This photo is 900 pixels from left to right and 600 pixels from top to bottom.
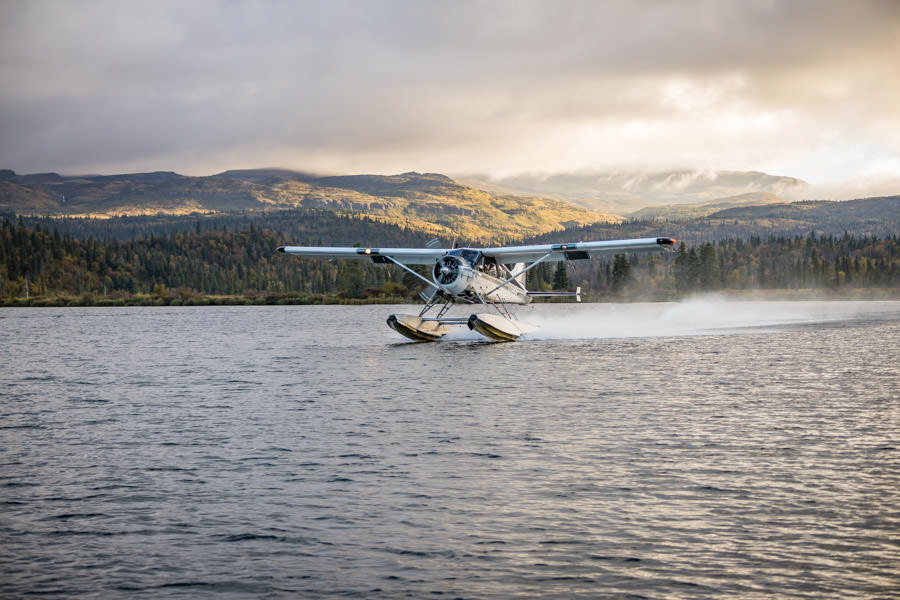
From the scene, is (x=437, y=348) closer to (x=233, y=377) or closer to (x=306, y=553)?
(x=233, y=377)

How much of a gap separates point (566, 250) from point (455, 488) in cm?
2658

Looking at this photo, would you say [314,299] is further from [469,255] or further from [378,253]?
[469,255]

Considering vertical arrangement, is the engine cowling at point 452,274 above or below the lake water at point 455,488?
above

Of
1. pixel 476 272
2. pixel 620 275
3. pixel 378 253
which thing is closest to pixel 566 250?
pixel 476 272

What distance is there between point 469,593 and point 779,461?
695cm

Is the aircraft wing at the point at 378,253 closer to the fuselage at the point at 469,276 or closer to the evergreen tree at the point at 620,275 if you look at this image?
the fuselage at the point at 469,276

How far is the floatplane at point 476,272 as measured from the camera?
107 ft

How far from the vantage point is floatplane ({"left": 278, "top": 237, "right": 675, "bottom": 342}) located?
32594 mm

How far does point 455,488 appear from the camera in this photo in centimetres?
1013

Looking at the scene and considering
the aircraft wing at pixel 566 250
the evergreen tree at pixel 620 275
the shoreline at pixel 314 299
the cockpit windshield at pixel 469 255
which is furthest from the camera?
the shoreline at pixel 314 299

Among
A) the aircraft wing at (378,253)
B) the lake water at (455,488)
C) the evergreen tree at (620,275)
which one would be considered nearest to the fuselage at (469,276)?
the aircraft wing at (378,253)

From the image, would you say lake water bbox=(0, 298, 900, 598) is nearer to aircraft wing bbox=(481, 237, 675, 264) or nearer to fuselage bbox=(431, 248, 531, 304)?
fuselage bbox=(431, 248, 531, 304)

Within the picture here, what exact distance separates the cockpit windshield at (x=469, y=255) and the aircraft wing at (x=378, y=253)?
204cm

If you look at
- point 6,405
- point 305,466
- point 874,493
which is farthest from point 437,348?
point 874,493
